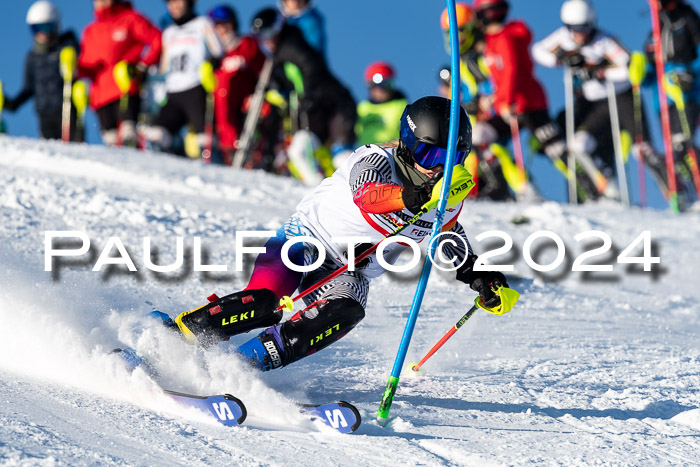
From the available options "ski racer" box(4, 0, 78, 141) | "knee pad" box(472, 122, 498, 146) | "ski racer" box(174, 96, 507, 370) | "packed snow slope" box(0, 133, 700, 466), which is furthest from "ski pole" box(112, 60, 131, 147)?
"ski racer" box(174, 96, 507, 370)

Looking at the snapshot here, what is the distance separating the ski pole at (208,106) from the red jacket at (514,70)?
3.08 m

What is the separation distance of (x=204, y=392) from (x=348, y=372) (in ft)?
2.85

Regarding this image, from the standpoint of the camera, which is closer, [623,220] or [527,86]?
[623,220]

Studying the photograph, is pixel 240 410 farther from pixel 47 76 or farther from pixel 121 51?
pixel 47 76

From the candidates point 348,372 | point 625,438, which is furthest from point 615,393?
point 348,372

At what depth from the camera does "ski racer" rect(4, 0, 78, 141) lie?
10867 mm

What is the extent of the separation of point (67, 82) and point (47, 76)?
1.10 ft

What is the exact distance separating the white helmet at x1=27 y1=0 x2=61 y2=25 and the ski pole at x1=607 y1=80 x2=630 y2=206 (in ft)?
21.5

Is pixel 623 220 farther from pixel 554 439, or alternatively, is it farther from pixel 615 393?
pixel 554 439

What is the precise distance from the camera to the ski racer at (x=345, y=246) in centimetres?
353

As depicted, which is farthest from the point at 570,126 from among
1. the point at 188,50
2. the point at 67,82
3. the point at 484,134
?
the point at 67,82

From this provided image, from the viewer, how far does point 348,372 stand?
4.26m

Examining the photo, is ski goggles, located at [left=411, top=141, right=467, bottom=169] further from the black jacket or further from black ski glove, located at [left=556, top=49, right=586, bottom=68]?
the black jacket

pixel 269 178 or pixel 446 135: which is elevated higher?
pixel 446 135
